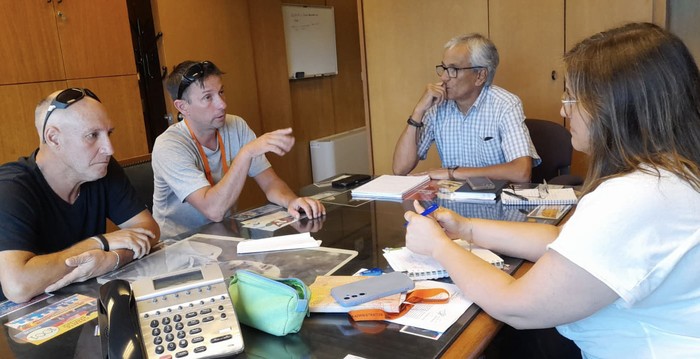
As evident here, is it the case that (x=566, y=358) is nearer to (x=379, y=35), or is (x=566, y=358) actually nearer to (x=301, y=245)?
(x=301, y=245)

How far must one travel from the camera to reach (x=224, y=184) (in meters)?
2.00

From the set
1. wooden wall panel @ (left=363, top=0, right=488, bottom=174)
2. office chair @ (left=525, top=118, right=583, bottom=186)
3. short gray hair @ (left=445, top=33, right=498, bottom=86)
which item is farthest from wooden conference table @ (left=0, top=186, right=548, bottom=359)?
wooden wall panel @ (left=363, top=0, right=488, bottom=174)

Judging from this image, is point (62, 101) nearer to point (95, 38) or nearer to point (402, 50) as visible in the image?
point (95, 38)

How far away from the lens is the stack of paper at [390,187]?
201 cm

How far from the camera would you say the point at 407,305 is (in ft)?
3.51

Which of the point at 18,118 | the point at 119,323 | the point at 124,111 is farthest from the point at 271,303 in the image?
the point at 124,111

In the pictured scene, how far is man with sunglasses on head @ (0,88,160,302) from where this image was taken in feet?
4.42

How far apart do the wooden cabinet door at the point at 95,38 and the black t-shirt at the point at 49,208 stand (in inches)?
61.3

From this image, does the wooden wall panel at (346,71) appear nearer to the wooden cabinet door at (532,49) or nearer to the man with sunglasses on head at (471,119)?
the wooden cabinet door at (532,49)

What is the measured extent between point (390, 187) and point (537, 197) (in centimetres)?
55

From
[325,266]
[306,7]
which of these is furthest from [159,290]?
[306,7]

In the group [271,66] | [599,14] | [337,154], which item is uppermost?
[599,14]

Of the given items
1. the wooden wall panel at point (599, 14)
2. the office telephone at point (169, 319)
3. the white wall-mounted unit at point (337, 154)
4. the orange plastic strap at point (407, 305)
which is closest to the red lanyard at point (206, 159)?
the office telephone at point (169, 319)

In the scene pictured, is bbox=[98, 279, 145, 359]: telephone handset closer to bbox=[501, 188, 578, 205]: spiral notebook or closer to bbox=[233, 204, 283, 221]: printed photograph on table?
bbox=[233, 204, 283, 221]: printed photograph on table
